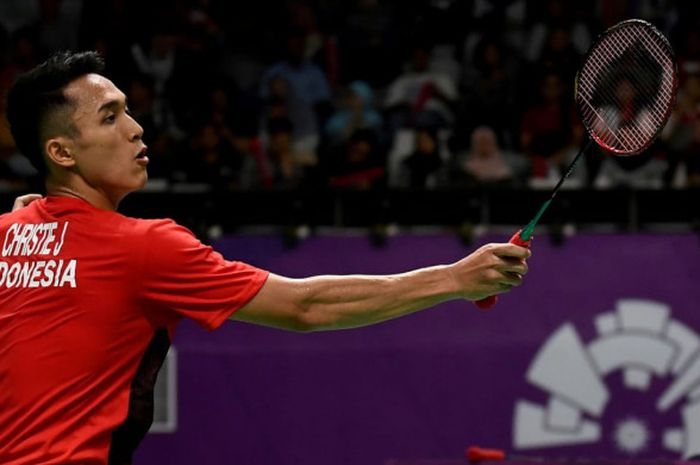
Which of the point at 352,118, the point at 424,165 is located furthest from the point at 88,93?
the point at 352,118

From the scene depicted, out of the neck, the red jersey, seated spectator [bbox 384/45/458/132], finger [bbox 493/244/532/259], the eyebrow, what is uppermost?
seated spectator [bbox 384/45/458/132]

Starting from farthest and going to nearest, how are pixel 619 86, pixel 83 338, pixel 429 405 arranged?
pixel 429 405 < pixel 619 86 < pixel 83 338

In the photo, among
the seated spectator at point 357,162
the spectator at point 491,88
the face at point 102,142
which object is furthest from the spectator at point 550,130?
the face at point 102,142

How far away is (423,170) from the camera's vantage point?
359 inches

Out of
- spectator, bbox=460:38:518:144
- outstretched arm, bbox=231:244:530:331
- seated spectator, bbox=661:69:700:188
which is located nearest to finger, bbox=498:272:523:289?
outstretched arm, bbox=231:244:530:331

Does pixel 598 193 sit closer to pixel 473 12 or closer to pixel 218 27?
pixel 473 12

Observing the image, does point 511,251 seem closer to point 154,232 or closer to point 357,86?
point 154,232

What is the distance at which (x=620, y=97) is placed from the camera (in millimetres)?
4703

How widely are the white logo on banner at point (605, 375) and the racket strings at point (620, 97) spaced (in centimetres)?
330

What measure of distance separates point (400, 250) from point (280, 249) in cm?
68

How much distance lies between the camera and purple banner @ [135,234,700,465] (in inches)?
311

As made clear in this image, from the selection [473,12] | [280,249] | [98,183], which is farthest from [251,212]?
[98,183]

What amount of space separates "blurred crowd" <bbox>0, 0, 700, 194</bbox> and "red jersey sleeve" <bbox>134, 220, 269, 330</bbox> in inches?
201

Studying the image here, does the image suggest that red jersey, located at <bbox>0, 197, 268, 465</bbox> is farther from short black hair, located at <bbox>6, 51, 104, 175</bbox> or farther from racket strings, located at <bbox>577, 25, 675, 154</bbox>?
racket strings, located at <bbox>577, 25, 675, 154</bbox>
